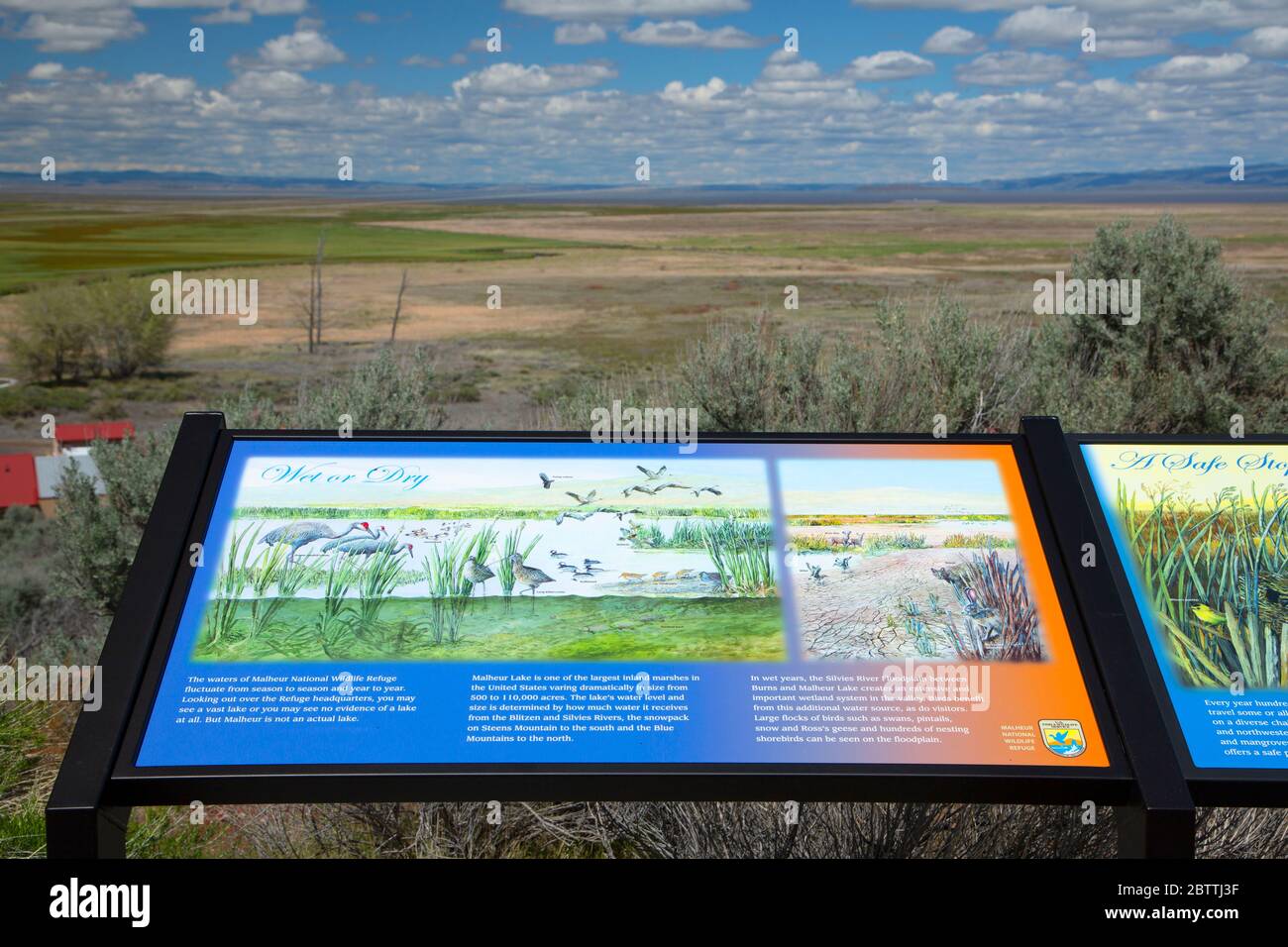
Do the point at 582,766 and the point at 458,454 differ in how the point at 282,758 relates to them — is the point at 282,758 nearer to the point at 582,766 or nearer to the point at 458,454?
the point at 582,766

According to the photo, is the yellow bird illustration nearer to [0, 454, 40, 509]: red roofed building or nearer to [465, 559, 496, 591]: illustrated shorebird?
[465, 559, 496, 591]: illustrated shorebird

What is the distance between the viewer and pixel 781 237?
305ft

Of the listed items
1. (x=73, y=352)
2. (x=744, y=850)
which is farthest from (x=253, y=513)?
(x=73, y=352)

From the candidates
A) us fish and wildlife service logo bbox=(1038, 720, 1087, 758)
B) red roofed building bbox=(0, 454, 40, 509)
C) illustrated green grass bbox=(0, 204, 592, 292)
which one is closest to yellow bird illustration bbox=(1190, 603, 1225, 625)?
us fish and wildlife service logo bbox=(1038, 720, 1087, 758)

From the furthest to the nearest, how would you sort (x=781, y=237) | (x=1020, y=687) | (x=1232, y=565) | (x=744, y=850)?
1. (x=781, y=237)
2. (x=744, y=850)
3. (x=1232, y=565)
4. (x=1020, y=687)

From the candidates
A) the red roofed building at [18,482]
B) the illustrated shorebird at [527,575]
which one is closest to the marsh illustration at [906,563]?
the illustrated shorebird at [527,575]

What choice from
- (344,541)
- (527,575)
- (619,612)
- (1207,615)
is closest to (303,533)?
(344,541)

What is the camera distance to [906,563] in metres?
2.97

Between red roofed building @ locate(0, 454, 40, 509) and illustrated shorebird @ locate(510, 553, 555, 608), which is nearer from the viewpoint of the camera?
illustrated shorebird @ locate(510, 553, 555, 608)

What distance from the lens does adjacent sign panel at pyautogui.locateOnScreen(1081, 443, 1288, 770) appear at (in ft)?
8.63

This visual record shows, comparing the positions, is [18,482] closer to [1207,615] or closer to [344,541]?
[344,541]

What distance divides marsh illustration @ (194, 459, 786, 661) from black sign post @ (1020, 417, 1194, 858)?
0.77 m

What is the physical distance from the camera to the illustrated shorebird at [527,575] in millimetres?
2887

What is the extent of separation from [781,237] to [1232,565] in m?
92.6
